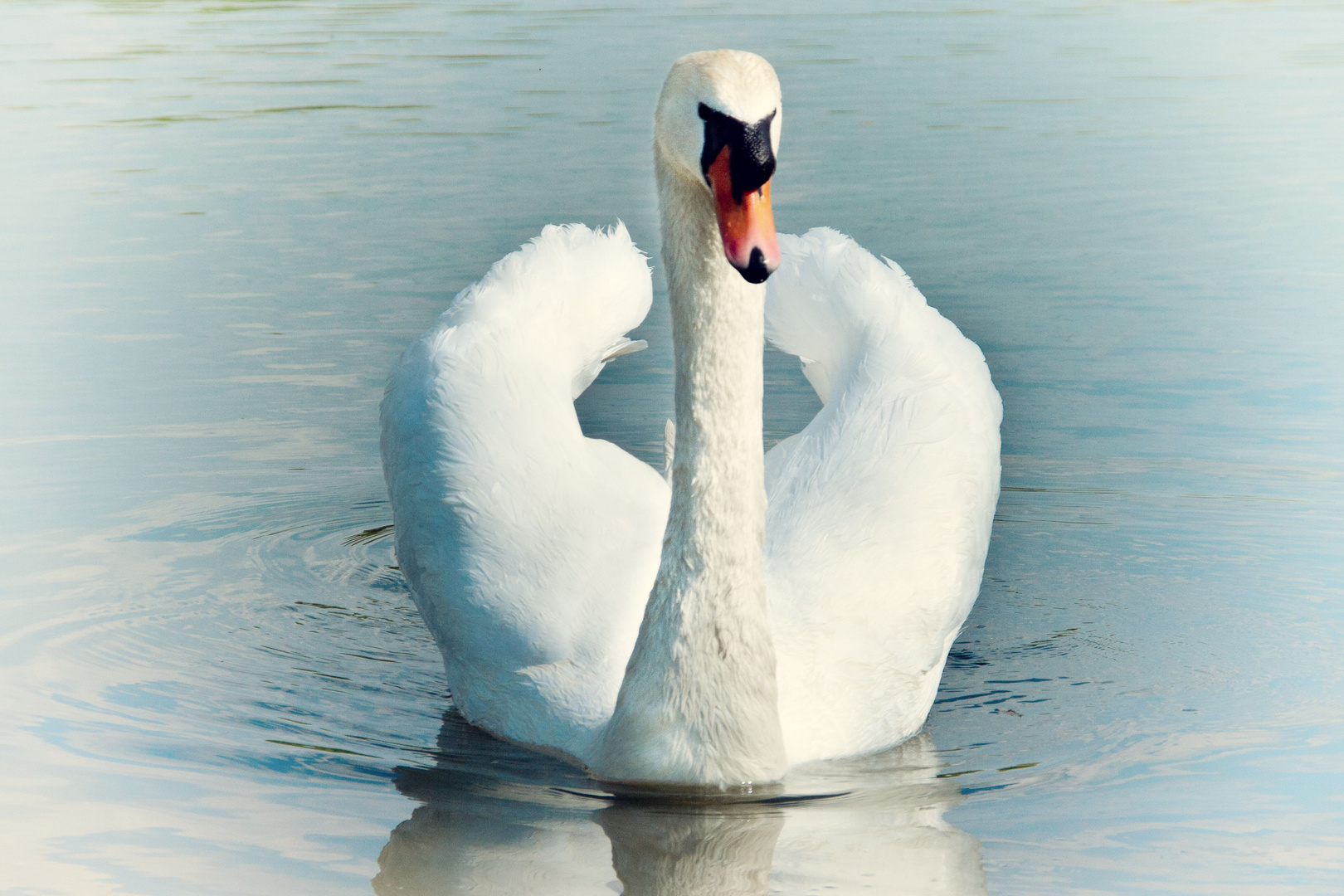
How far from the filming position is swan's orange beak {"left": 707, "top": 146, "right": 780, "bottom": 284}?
418cm

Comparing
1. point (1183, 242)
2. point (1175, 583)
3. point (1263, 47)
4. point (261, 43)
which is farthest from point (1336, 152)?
point (261, 43)

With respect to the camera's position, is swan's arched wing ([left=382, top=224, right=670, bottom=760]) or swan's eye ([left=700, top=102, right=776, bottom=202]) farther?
swan's arched wing ([left=382, top=224, right=670, bottom=760])

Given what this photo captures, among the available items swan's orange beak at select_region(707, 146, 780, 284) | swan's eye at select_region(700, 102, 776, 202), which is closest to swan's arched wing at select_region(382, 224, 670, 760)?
swan's orange beak at select_region(707, 146, 780, 284)

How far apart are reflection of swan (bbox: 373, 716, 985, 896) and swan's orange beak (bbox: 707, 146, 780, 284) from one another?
57.7 inches

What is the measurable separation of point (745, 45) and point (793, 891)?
15.3m

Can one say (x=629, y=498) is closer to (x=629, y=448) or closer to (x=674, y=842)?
(x=674, y=842)

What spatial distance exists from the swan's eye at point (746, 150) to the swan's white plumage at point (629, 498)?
158cm

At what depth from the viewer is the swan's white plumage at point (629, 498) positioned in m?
5.18

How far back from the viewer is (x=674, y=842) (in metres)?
4.59

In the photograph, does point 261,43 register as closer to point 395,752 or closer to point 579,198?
point 579,198

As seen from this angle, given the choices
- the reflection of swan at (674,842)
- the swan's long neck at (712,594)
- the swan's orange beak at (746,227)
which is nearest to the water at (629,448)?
the reflection of swan at (674,842)

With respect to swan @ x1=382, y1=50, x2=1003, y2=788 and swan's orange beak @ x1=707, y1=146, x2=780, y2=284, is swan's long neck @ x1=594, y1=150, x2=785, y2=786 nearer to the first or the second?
swan @ x1=382, y1=50, x2=1003, y2=788

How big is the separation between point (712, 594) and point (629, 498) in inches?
51.7

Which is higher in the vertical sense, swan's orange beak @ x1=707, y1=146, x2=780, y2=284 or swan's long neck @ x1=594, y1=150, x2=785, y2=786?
swan's orange beak @ x1=707, y1=146, x2=780, y2=284
